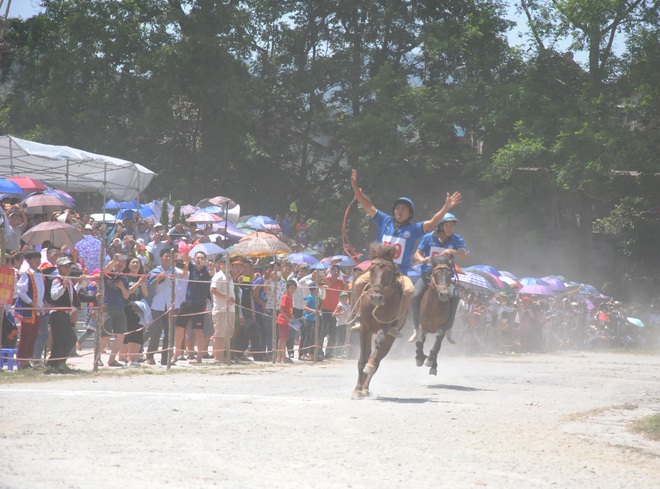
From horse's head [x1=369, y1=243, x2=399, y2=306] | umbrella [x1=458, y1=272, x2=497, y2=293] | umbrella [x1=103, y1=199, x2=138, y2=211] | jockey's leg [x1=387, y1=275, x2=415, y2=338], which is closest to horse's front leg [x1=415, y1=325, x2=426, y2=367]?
jockey's leg [x1=387, y1=275, x2=415, y2=338]

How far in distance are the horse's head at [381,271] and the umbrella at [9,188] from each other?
12823mm

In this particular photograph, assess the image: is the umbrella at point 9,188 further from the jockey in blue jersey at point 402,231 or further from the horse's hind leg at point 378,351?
the horse's hind leg at point 378,351

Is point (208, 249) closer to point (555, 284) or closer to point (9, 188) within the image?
point (9, 188)

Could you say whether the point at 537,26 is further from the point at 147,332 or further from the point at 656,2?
the point at 147,332

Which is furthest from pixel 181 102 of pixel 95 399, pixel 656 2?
pixel 95 399

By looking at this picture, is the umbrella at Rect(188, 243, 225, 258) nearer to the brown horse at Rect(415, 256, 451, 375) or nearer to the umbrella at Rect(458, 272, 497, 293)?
the brown horse at Rect(415, 256, 451, 375)

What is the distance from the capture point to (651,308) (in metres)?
46.6

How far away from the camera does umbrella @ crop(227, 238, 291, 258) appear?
83.7ft

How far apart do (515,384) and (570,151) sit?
89.2ft

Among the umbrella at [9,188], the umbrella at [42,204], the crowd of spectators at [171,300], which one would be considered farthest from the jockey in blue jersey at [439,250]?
the umbrella at [9,188]

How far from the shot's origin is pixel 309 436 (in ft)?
29.1

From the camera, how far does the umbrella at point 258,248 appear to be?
83.7 ft

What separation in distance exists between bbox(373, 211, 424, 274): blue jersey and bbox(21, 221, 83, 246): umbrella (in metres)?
9.06

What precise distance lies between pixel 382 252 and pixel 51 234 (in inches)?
402
